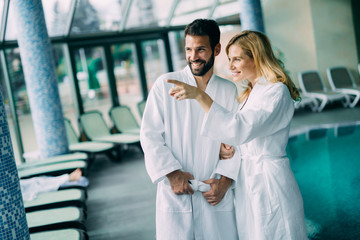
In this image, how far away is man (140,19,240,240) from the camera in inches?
65.3

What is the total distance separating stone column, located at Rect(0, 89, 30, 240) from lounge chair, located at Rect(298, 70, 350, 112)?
Result: 29.0 feet

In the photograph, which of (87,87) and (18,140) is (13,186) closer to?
(18,140)

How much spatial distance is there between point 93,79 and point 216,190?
288 inches

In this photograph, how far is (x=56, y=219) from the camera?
9.29ft

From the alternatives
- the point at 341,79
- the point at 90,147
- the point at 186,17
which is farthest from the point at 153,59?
the point at 341,79

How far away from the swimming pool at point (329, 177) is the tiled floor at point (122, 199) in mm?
896

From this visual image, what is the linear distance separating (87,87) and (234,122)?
739cm

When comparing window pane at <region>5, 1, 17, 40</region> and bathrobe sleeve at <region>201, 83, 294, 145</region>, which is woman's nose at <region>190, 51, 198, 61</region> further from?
window pane at <region>5, 1, 17, 40</region>

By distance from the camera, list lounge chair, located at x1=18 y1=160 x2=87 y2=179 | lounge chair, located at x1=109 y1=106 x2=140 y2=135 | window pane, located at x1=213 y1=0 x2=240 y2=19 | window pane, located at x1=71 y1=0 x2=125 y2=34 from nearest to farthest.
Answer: lounge chair, located at x1=18 y1=160 x2=87 y2=179, window pane, located at x1=71 y1=0 x2=125 y2=34, lounge chair, located at x1=109 y1=106 x2=140 y2=135, window pane, located at x1=213 y1=0 x2=240 y2=19

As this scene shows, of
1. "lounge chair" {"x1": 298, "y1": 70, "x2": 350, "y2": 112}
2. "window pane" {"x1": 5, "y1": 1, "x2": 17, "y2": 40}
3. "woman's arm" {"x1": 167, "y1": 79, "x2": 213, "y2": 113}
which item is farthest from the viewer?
"lounge chair" {"x1": 298, "y1": 70, "x2": 350, "y2": 112}

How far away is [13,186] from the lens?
1.66 metres

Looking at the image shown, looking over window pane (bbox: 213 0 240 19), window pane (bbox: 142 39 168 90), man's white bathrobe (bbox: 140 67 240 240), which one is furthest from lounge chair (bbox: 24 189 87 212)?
window pane (bbox: 213 0 240 19)

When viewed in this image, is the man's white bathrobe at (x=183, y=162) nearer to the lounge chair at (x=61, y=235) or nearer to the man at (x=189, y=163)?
the man at (x=189, y=163)

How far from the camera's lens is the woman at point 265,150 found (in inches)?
61.4
